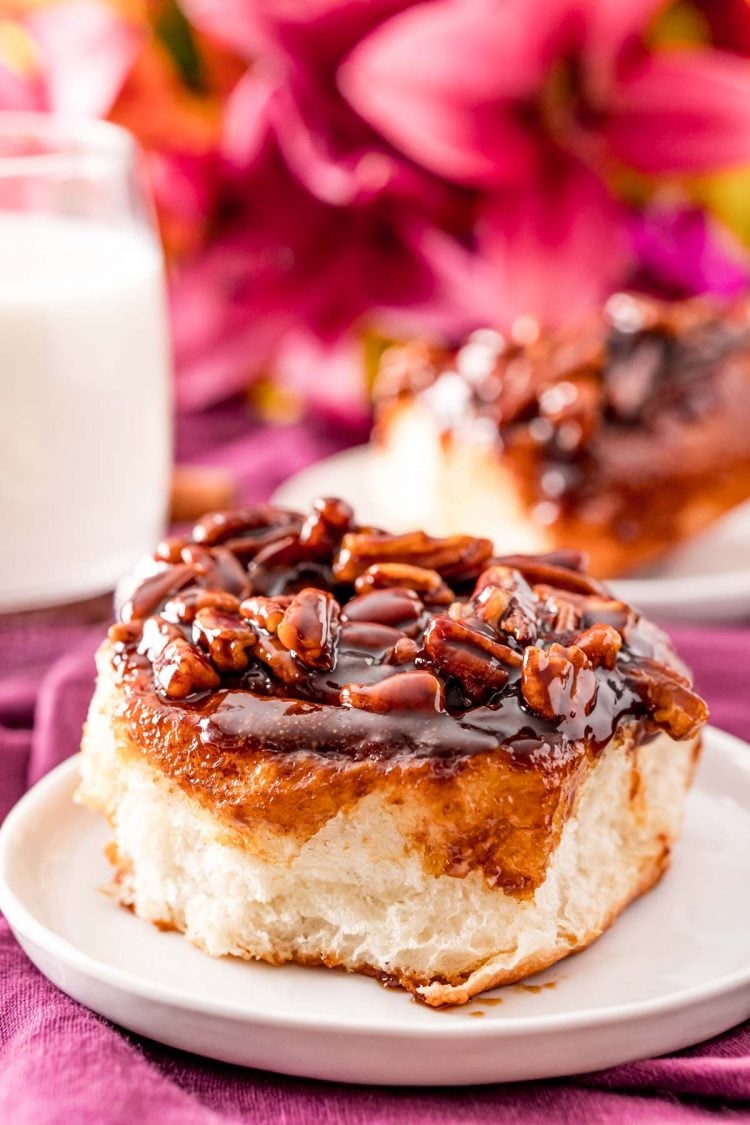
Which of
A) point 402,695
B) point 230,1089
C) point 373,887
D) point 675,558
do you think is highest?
point 402,695

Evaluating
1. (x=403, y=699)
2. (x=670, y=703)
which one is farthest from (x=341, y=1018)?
(x=670, y=703)

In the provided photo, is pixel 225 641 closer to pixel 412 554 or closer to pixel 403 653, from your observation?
pixel 403 653

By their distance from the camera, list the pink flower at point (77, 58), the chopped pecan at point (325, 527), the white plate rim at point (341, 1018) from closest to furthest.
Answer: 1. the white plate rim at point (341, 1018)
2. the chopped pecan at point (325, 527)
3. the pink flower at point (77, 58)

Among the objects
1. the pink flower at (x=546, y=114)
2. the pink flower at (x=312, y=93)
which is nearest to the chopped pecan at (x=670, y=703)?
the pink flower at (x=546, y=114)

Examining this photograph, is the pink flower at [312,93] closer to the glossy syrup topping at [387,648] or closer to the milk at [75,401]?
the milk at [75,401]

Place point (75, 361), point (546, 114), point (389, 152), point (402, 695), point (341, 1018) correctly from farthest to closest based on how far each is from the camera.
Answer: point (389, 152) < point (546, 114) < point (75, 361) < point (402, 695) < point (341, 1018)


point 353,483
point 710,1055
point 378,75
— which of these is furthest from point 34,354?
point 710,1055

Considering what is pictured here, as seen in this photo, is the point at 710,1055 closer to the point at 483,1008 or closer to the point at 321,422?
the point at 483,1008

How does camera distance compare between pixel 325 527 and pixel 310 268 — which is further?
pixel 310 268

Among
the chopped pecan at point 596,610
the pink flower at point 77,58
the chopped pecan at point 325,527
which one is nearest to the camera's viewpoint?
the chopped pecan at point 596,610
